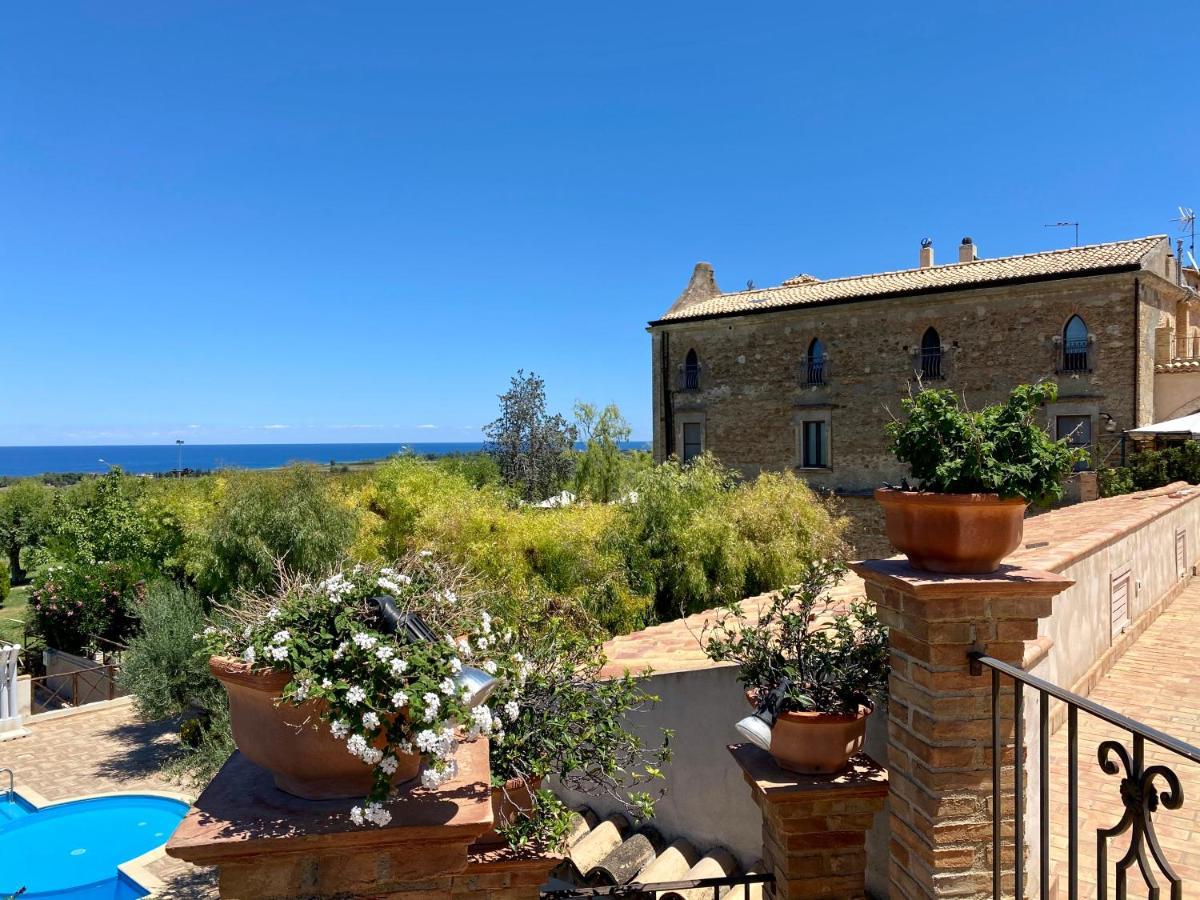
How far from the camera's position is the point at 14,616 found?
105 feet

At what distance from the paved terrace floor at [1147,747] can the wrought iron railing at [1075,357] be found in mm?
13033

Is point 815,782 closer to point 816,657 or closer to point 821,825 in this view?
point 821,825

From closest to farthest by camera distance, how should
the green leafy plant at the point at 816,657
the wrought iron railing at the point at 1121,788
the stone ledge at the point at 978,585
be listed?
the wrought iron railing at the point at 1121,788, the stone ledge at the point at 978,585, the green leafy plant at the point at 816,657

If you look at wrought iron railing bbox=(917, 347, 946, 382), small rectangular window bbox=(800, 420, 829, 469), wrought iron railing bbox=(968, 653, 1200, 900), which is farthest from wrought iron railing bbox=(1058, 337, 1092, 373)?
wrought iron railing bbox=(968, 653, 1200, 900)

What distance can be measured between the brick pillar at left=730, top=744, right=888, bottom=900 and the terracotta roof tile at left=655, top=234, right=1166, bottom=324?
1845 cm

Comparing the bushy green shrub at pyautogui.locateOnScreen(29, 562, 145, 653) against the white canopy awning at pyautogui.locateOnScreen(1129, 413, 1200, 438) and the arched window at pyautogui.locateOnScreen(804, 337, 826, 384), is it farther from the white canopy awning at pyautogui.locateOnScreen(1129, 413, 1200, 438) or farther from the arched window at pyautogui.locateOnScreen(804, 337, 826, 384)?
the white canopy awning at pyautogui.locateOnScreen(1129, 413, 1200, 438)

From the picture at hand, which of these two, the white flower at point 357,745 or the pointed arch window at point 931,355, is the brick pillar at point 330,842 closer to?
the white flower at point 357,745

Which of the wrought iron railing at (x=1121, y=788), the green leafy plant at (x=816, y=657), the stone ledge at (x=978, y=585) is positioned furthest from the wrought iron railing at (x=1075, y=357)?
the wrought iron railing at (x=1121, y=788)

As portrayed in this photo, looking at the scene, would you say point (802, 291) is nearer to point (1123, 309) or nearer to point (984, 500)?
point (1123, 309)

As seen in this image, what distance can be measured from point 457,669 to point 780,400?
21.9 metres

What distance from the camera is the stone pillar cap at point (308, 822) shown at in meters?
2.23

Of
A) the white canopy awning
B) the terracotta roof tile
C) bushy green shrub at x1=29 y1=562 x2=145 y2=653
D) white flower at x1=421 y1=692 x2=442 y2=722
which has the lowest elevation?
bushy green shrub at x1=29 y1=562 x2=145 y2=653

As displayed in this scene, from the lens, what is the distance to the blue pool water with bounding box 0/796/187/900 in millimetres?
11125

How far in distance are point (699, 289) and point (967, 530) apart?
2497 cm
